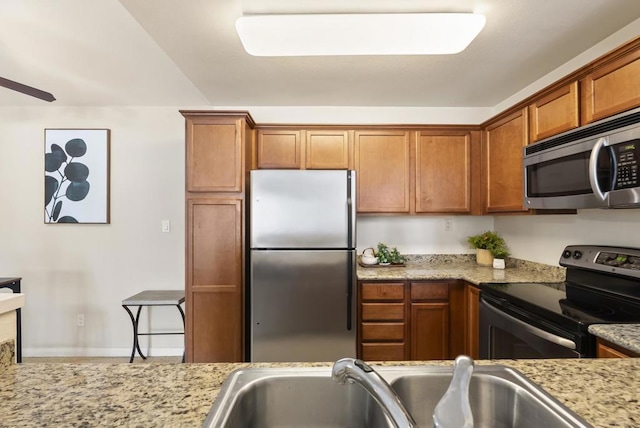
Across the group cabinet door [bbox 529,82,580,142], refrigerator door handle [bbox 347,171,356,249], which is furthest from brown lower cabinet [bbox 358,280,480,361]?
cabinet door [bbox 529,82,580,142]

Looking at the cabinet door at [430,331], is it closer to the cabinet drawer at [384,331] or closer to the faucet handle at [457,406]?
the cabinet drawer at [384,331]

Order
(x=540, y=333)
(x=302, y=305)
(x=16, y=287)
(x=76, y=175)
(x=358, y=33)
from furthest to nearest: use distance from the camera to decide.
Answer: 1. (x=76, y=175)
2. (x=16, y=287)
3. (x=302, y=305)
4. (x=358, y=33)
5. (x=540, y=333)

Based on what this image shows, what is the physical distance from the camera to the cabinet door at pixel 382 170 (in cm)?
282

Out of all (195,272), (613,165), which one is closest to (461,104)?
(613,165)

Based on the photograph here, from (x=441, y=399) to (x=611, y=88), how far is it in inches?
70.9

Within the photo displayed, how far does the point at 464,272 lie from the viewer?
2525mm

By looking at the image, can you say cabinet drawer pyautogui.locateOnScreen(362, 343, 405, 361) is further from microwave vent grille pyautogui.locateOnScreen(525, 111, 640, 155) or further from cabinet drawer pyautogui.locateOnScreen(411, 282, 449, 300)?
microwave vent grille pyautogui.locateOnScreen(525, 111, 640, 155)

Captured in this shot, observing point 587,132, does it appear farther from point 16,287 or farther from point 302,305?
point 16,287

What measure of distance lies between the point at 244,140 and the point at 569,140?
2040mm

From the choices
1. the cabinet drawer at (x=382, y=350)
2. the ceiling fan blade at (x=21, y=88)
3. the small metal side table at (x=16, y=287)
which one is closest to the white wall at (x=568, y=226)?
the cabinet drawer at (x=382, y=350)

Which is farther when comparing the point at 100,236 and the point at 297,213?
the point at 100,236

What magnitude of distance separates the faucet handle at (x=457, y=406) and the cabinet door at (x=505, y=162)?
2.04 m

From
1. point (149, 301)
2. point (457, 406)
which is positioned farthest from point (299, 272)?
point (457, 406)

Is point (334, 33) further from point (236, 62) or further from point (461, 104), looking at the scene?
point (461, 104)
